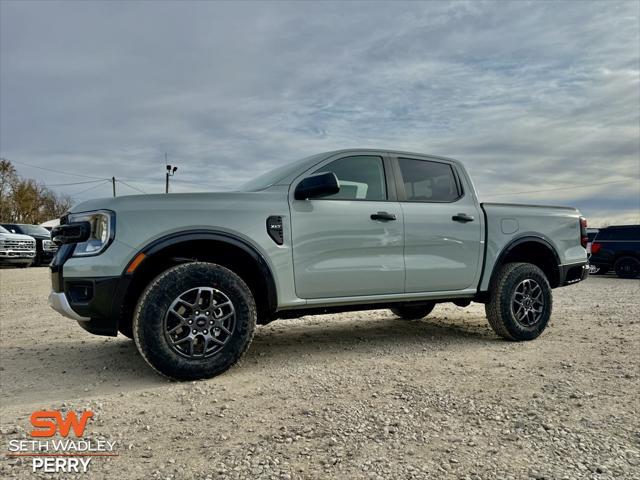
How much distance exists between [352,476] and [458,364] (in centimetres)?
223

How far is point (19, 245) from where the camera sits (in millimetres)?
17969

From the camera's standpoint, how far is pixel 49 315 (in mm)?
6930

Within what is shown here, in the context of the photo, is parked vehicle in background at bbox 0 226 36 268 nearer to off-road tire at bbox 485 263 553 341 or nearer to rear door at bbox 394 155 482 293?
rear door at bbox 394 155 482 293

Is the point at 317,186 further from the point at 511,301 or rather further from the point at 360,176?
the point at 511,301

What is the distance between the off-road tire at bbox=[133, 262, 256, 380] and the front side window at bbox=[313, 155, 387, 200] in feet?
4.36

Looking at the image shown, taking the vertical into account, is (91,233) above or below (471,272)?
above

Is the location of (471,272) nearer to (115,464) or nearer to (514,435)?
(514,435)

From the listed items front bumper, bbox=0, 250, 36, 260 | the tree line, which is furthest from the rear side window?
the tree line

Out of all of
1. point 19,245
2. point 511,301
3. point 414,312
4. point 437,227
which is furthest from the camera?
point 19,245

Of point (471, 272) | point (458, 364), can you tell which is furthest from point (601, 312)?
point (458, 364)

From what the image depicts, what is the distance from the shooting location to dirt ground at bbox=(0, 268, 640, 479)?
2.34m

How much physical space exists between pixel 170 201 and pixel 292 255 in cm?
105

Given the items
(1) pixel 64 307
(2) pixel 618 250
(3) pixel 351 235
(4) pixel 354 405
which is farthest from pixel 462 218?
(2) pixel 618 250

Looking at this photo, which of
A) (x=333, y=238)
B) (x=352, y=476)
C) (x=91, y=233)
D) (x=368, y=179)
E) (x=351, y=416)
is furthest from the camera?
(x=368, y=179)
